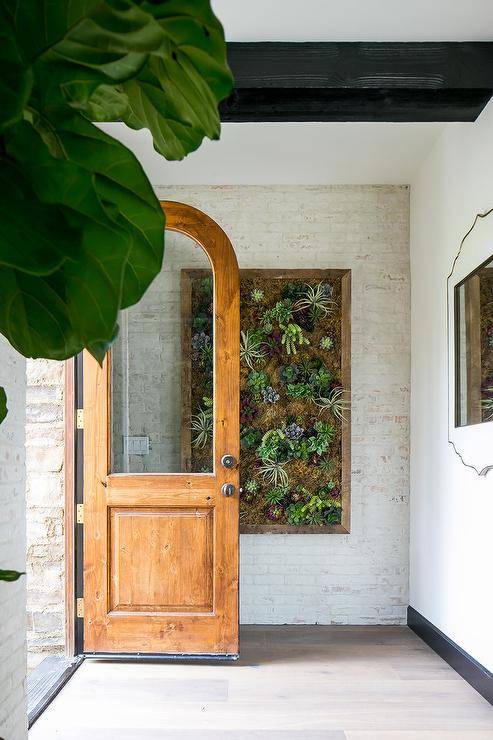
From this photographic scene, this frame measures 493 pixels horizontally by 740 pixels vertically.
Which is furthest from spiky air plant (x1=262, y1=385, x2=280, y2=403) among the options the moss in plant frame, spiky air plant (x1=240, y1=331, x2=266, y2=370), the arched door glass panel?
the arched door glass panel

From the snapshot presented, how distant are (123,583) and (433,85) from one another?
9.40 ft

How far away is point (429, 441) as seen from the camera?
15.1 feet

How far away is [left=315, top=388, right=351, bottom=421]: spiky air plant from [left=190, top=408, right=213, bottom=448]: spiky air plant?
101 cm

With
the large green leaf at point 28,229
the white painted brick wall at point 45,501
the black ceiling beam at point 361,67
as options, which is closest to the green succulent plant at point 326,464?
the white painted brick wall at point 45,501

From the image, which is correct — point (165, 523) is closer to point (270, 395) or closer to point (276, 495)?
point (276, 495)

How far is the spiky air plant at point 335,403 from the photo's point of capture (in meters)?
5.08

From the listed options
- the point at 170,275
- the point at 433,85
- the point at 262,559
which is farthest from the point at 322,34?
the point at 262,559

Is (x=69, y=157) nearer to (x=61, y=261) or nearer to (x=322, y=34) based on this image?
(x=61, y=261)

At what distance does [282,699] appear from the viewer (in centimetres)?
363

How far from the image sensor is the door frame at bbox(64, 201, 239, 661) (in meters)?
4.20

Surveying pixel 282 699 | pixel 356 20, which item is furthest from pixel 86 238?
pixel 282 699

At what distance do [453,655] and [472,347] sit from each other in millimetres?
1590

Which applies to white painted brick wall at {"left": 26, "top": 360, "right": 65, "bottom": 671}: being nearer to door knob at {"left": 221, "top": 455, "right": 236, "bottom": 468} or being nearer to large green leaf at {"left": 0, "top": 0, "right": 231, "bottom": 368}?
door knob at {"left": 221, "top": 455, "right": 236, "bottom": 468}

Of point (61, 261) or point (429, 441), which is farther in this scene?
point (429, 441)
